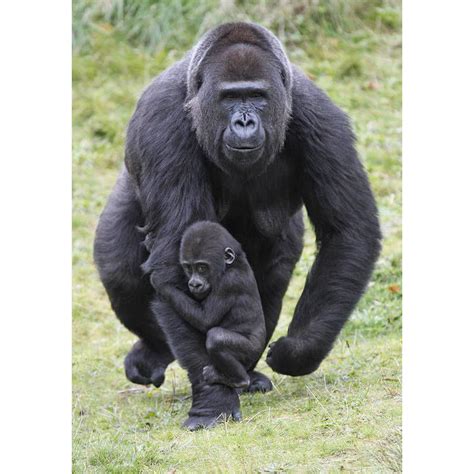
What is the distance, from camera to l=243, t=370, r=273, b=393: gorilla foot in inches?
184

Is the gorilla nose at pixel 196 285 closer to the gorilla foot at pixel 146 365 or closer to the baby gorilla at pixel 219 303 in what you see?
the baby gorilla at pixel 219 303

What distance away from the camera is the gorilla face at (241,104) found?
3928 millimetres

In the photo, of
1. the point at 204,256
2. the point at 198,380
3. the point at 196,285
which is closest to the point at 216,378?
the point at 198,380

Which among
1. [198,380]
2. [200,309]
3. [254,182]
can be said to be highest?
[254,182]

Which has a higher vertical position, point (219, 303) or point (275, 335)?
point (219, 303)

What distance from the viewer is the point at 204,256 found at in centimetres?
402

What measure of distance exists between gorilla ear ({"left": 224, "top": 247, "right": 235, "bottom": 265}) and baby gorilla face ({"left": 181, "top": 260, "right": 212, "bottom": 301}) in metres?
0.10

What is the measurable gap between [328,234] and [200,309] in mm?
730

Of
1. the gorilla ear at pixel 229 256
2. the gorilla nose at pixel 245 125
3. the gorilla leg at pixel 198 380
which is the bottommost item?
the gorilla leg at pixel 198 380

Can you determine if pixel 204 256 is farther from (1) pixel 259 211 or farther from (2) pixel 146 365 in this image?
(2) pixel 146 365

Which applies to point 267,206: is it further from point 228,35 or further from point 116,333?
point 116,333

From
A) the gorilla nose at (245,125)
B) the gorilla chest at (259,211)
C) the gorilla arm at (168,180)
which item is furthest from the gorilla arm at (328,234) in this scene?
the gorilla arm at (168,180)

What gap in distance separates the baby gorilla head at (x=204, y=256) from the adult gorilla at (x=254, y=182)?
2.5 inches
